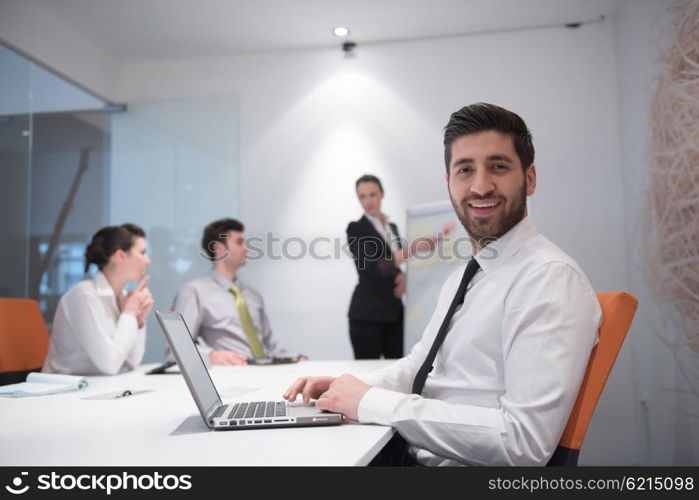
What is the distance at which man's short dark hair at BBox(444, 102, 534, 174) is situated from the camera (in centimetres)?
142

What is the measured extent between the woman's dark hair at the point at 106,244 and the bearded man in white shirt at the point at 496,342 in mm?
1688

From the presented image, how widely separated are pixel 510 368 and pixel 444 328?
0.85 feet

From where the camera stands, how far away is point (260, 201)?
491 centimetres

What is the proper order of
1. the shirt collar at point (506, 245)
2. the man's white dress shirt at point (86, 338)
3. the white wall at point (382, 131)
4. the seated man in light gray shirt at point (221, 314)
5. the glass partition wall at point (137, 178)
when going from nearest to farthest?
the shirt collar at point (506, 245) → the man's white dress shirt at point (86, 338) → the seated man in light gray shirt at point (221, 314) → the white wall at point (382, 131) → the glass partition wall at point (137, 178)

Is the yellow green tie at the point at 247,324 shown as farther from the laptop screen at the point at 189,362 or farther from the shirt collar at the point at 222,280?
the laptop screen at the point at 189,362

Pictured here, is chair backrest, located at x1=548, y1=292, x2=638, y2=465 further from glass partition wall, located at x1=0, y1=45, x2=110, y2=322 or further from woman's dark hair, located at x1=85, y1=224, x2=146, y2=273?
glass partition wall, located at x1=0, y1=45, x2=110, y2=322

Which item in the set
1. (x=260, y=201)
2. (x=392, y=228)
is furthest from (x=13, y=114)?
(x=392, y=228)

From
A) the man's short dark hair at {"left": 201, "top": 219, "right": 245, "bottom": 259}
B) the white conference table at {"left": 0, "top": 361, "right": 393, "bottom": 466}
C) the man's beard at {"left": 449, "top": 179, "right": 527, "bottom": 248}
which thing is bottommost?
the white conference table at {"left": 0, "top": 361, "right": 393, "bottom": 466}

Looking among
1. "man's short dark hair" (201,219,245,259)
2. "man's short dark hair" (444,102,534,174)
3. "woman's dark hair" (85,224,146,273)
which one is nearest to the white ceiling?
"man's short dark hair" (201,219,245,259)

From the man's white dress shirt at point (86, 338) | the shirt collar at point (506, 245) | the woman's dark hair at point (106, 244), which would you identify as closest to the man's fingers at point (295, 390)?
the shirt collar at point (506, 245)

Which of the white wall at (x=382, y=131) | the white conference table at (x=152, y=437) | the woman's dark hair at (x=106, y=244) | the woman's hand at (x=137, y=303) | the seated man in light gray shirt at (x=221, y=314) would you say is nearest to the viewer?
the white conference table at (x=152, y=437)

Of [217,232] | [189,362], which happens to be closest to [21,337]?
[217,232]

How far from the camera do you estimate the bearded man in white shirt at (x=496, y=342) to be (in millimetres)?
1143

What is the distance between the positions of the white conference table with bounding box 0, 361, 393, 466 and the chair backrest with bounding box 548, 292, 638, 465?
1.14 feet
